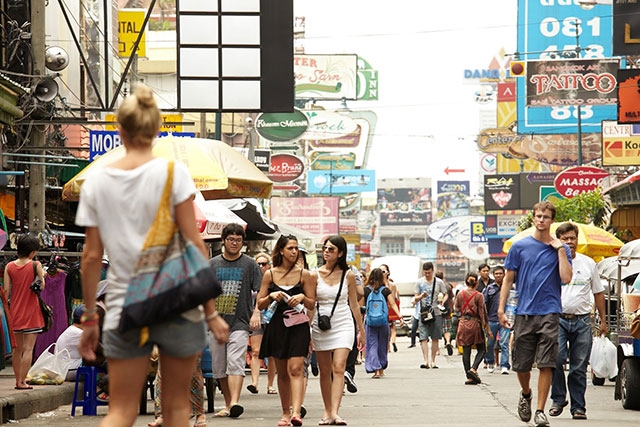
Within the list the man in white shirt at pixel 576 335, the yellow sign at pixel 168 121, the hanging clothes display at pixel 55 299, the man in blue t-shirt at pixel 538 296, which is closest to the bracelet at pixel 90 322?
the man in blue t-shirt at pixel 538 296

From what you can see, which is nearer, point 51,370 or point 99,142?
point 51,370

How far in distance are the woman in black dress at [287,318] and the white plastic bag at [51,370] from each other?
4.25 m

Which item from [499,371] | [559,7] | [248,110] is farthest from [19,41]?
[559,7]

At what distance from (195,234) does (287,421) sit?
5.93 metres

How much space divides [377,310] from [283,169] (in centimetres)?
3786

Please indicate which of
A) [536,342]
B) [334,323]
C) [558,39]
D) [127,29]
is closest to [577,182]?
[127,29]

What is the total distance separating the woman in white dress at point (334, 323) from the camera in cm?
1195

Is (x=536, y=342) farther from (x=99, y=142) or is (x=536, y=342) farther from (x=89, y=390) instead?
(x=99, y=142)

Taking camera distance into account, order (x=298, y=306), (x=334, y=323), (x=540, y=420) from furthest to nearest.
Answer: (x=334, y=323), (x=298, y=306), (x=540, y=420)

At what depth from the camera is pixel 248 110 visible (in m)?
20.3

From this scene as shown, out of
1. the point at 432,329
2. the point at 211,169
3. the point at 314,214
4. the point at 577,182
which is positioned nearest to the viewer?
the point at 211,169

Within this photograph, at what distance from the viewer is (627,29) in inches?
908

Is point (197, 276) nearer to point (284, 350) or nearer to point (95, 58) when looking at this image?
point (284, 350)

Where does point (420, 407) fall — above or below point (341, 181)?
below
